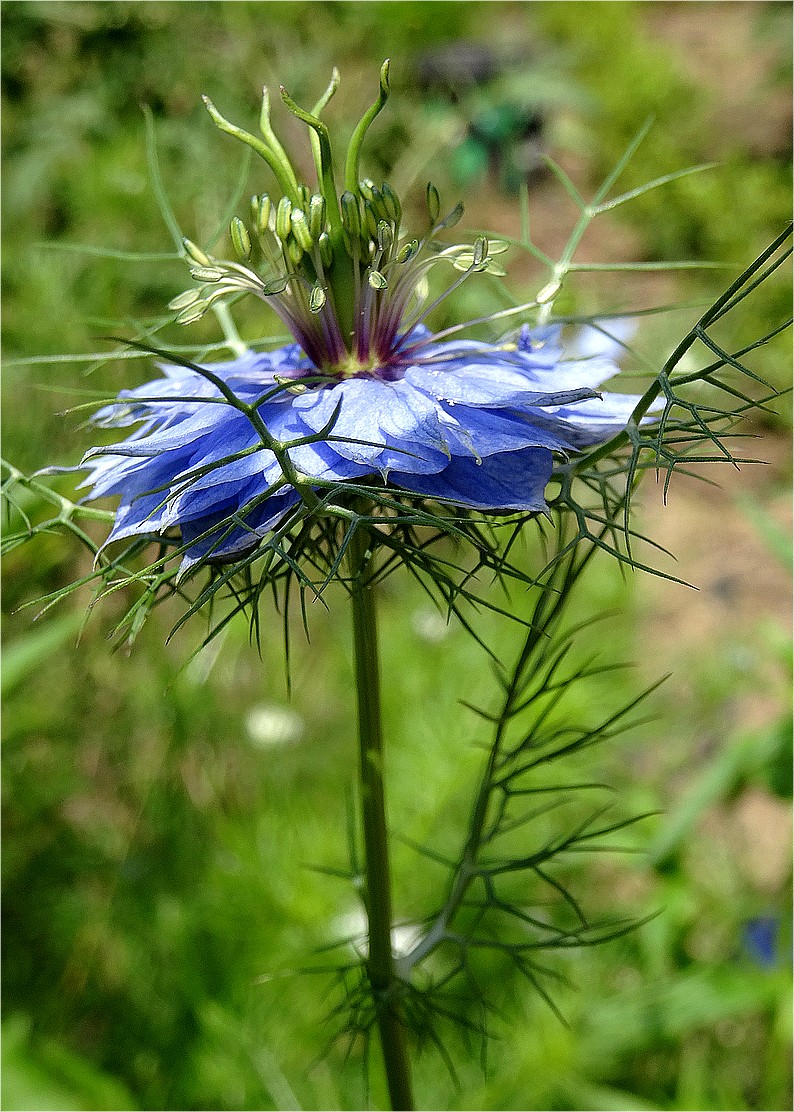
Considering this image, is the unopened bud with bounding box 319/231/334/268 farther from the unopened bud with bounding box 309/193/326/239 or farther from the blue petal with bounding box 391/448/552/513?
the blue petal with bounding box 391/448/552/513

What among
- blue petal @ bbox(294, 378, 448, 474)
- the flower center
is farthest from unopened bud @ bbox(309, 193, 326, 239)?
blue petal @ bbox(294, 378, 448, 474)

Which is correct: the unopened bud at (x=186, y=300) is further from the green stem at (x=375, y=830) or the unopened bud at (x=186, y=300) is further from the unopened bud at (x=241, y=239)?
the green stem at (x=375, y=830)

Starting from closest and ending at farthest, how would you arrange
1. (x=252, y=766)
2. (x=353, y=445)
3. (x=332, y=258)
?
1. (x=353, y=445)
2. (x=332, y=258)
3. (x=252, y=766)

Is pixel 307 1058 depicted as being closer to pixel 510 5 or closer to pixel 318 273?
pixel 318 273

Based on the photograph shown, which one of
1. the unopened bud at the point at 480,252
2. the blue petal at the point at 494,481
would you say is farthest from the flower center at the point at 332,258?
the blue petal at the point at 494,481

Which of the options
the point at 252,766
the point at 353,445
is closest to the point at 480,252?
the point at 353,445

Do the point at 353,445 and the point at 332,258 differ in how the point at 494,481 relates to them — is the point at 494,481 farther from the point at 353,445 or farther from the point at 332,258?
the point at 332,258
